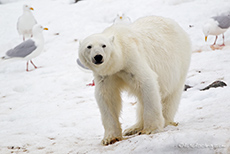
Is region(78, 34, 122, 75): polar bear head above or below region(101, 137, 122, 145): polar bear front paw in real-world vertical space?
above

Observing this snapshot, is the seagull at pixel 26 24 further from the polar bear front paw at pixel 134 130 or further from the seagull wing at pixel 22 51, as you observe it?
the polar bear front paw at pixel 134 130

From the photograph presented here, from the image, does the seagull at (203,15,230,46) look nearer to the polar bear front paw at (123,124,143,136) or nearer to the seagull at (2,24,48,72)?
the polar bear front paw at (123,124,143,136)

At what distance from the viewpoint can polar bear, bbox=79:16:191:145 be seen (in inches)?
135

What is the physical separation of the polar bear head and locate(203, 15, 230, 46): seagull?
6.50 m

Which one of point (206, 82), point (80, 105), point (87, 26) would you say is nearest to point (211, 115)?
point (206, 82)

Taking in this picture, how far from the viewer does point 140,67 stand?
11.6 feet

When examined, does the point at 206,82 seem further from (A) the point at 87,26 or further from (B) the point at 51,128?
(A) the point at 87,26

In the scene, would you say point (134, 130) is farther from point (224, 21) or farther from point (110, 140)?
point (224, 21)

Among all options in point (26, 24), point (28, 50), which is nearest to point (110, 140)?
point (28, 50)

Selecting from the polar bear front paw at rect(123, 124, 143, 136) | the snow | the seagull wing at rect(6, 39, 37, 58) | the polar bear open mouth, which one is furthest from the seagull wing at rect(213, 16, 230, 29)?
the polar bear open mouth

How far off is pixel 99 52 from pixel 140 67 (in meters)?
0.58

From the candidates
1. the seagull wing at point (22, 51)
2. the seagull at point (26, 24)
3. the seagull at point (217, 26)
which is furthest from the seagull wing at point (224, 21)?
the seagull at point (26, 24)

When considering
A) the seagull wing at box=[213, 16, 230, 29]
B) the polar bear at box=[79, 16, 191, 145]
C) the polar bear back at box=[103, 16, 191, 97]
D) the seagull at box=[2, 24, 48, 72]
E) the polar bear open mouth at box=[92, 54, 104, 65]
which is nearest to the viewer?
the polar bear open mouth at box=[92, 54, 104, 65]

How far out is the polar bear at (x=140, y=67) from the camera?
3432 mm
